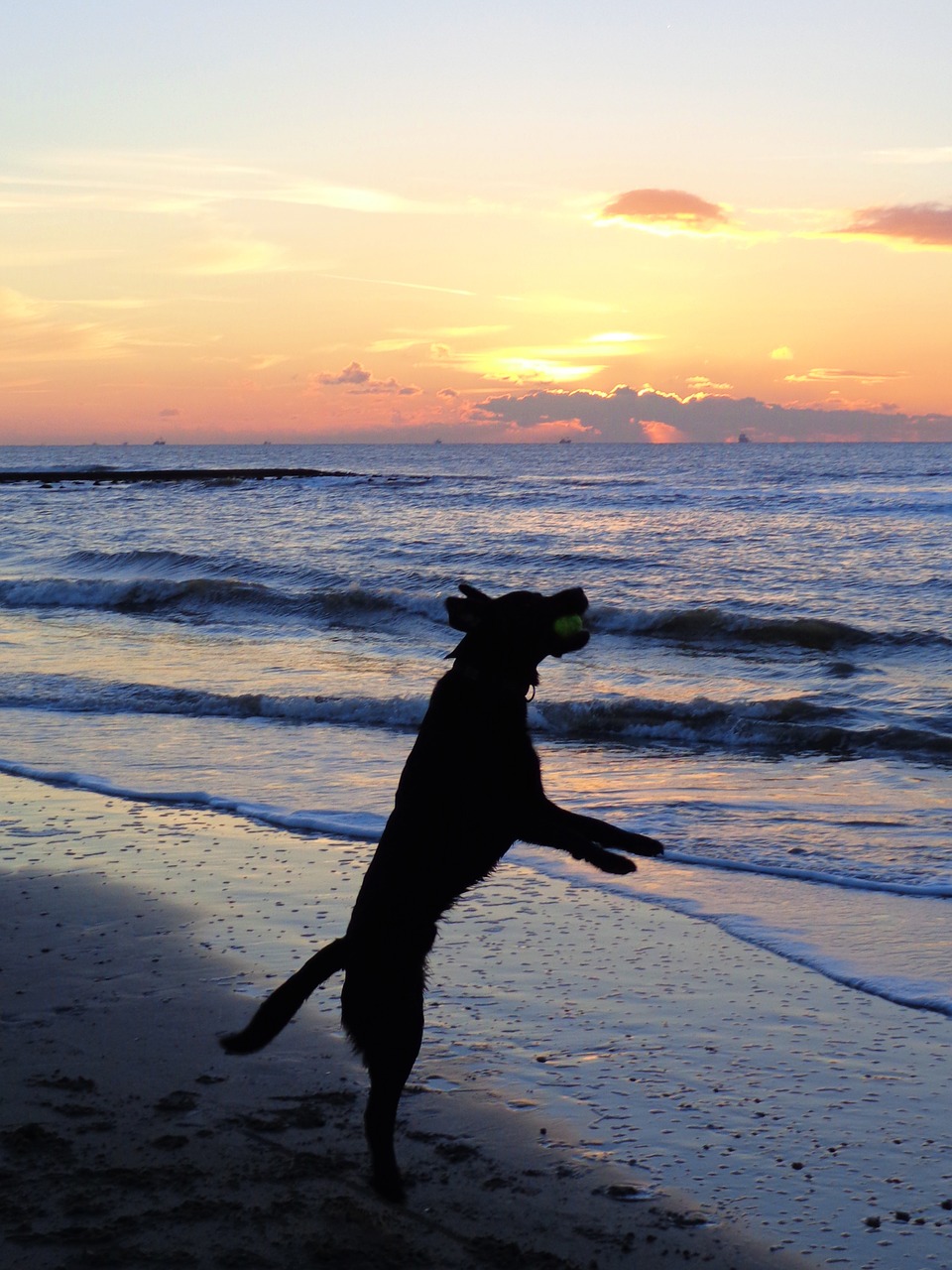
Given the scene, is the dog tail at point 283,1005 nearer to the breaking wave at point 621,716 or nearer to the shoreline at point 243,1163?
the shoreline at point 243,1163

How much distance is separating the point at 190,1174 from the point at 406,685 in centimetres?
935

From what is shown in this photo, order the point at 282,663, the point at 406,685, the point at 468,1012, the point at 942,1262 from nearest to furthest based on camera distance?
the point at 942,1262
the point at 468,1012
the point at 406,685
the point at 282,663

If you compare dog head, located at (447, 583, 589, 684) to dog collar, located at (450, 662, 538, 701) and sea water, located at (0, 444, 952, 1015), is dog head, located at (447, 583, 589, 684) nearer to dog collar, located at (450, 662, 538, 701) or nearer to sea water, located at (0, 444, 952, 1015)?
dog collar, located at (450, 662, 538, 701)

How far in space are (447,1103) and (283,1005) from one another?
0.81 meters

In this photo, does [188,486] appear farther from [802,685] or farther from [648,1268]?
[648,1268]

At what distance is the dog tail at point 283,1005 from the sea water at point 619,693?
2323mm

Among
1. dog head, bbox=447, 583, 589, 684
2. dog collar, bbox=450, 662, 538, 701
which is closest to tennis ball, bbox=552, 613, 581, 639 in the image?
dog head, bbox=447, 583, 589, 684

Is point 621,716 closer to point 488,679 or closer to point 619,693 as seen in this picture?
point 619,693

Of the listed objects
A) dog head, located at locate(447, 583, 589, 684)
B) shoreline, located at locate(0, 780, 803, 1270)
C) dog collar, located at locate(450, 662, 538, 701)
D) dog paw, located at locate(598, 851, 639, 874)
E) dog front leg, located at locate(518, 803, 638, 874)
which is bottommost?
shoreline, located at locate(0, 780, 803, 1270)

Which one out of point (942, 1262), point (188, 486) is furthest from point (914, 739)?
point (188, 486)

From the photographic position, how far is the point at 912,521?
3164 centimetres

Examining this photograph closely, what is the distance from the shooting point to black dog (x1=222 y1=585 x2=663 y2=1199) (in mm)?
3123

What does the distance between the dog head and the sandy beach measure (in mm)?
1319

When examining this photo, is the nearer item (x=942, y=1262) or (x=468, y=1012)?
(x=942, y=1262)
